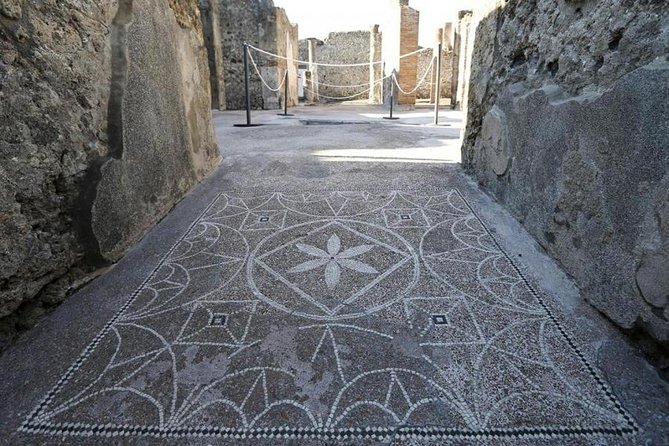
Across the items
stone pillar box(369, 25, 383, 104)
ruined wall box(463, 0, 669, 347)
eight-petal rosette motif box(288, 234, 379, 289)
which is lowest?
eight-petal rosette motif box(288, 234, 379, 289)

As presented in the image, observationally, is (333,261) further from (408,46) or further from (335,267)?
(408,46)

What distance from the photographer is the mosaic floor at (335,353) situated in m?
1.02

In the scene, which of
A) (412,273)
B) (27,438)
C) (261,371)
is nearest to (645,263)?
(412,273)

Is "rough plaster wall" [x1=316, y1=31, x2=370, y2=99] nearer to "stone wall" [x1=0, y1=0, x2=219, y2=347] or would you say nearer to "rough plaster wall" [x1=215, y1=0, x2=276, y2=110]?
"rough plaster wall" [x1=215, y1=0, x2=276, y2=110]

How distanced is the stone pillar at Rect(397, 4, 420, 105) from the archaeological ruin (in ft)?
27.6

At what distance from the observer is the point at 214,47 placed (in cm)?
915

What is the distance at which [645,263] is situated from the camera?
1163mm

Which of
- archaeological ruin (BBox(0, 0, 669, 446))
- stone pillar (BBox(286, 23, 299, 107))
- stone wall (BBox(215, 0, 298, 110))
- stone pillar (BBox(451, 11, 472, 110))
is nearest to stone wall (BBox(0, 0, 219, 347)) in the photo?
archaeological ruin (BBox(0, 0, 669, 446))

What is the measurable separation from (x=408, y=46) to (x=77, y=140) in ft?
33.3

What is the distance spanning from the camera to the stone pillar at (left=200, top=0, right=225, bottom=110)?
8938 millimetres

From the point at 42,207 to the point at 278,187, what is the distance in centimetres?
146

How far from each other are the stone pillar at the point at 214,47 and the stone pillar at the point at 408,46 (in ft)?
14.4

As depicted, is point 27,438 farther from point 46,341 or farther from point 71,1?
point 71,1

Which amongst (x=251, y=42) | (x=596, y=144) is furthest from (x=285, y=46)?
(x=596, y=144)
